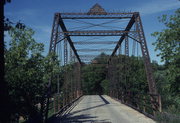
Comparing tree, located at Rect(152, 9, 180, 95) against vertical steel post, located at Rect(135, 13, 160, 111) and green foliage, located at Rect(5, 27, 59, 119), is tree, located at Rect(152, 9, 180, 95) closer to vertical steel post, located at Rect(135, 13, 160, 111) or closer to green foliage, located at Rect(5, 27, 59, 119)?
vertical steel post, located at Rect(135, 13, 160, 111)

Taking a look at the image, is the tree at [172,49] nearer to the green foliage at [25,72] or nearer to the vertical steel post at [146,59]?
the vertical steel post at [146,59]

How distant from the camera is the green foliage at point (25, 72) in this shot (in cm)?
788

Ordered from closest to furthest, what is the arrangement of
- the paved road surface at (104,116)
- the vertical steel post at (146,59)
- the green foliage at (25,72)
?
the green foliage at (25,72)
the paved road surface at (104,116)
the vertical steel post at (146,59)

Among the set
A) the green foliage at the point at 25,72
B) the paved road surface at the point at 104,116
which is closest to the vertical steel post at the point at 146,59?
the paved road surface at the point at 104,116

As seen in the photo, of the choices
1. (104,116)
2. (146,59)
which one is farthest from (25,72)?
(146,59)

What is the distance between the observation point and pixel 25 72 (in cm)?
816

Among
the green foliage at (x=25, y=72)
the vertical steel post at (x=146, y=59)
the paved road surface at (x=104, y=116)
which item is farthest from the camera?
the vertical steel post at (x=146, y=59)

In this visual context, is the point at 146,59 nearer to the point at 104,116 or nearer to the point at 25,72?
the point at 104,116

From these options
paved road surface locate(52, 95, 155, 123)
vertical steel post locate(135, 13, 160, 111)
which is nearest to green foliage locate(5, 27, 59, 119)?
paved road surface locate(52, 95, 155, 123)

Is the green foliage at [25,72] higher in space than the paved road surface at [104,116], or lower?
higher

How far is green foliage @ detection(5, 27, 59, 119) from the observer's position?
25.8ft

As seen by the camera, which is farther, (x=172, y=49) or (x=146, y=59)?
(x=146, y=59)

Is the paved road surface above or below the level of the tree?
below

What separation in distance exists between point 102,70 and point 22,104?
5846 centimetres
